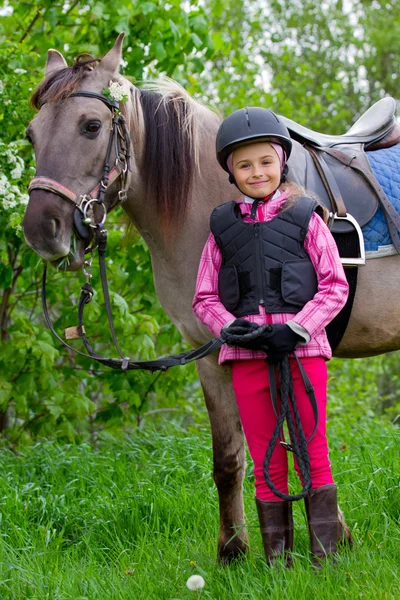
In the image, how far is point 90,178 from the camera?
8.75ft

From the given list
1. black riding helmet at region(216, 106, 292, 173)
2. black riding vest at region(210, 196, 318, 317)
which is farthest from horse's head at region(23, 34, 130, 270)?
black riding vest at region(210, 196, 318, 317)

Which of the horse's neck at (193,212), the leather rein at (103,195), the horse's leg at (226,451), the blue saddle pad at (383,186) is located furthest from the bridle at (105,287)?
the blue saddle pad at (383,186)

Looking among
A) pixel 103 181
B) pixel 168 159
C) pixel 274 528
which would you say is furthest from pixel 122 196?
pixel 274 528

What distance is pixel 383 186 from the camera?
9.80 ft

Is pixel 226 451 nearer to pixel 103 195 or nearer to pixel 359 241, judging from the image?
pixel 359 241

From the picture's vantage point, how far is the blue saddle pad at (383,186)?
291 centimetres

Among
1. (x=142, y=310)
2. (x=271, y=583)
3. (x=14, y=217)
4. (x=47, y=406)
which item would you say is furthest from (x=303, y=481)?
(x=142, y=310)

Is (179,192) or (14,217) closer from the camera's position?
(179,192)

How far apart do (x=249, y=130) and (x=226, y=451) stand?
1431 millimetres

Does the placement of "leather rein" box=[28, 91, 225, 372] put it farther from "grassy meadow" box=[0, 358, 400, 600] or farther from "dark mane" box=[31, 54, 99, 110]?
"grassy meadow" box=[0, 358, 400, 600]

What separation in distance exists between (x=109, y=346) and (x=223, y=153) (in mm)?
3454

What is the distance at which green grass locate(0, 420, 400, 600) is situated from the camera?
253 centimetres

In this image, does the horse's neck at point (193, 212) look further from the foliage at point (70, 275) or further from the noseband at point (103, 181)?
the foliage at point (70, 275)

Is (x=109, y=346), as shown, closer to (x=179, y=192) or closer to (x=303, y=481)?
(x=179, y=192)
